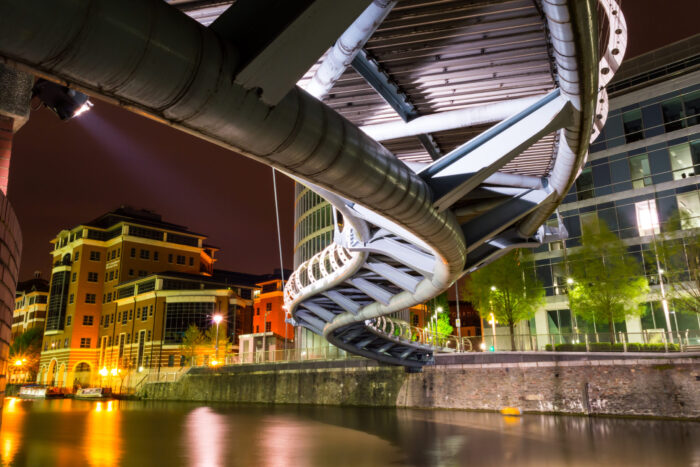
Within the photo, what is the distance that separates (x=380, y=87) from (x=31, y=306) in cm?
11383

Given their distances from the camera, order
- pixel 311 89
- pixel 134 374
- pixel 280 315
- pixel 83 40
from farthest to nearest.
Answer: pixel 280 315, pixel 134 374, pixel 311 89, pixel 83 40

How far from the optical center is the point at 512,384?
29.7 m

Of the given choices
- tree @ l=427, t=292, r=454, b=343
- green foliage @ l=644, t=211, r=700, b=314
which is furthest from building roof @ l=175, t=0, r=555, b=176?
tree @ l=427, t=292, r=454, b=343

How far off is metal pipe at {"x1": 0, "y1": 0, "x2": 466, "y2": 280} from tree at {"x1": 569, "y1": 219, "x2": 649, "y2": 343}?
31964mm

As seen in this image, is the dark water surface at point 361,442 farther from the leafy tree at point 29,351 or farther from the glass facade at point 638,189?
the leafy tree at point 29,351

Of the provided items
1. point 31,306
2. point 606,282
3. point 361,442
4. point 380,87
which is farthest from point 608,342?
point 31,306

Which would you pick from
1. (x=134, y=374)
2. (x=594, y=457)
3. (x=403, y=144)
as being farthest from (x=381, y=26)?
(x=134, y=374)

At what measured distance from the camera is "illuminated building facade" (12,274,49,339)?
10306 centimetres

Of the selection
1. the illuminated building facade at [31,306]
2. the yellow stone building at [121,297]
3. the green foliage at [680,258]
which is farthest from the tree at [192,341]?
the green foliage at [680,258]

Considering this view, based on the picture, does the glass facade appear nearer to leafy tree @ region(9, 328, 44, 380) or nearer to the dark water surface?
the dark water surface

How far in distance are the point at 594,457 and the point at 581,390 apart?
14.0 m

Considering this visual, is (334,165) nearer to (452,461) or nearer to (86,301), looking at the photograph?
(452,461)

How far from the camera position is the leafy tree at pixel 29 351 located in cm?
8994

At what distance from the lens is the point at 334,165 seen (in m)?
7.69
